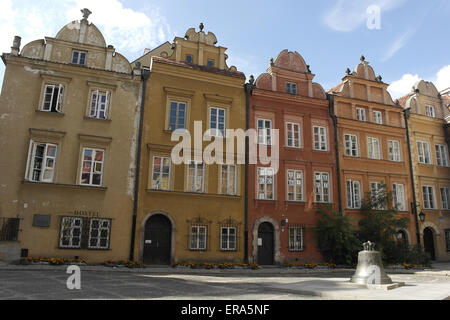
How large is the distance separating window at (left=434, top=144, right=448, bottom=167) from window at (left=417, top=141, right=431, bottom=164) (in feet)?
2.93

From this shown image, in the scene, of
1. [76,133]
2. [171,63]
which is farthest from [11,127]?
[171,63]

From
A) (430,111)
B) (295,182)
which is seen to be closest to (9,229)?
(295,182)

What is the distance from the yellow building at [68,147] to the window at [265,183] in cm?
715

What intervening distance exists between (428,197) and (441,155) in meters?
3.69

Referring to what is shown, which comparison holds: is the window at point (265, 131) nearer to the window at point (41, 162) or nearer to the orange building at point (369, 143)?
the orange building at point (369, 143)

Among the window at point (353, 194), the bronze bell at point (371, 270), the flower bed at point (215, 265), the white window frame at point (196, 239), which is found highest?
the window at point (353, 194)

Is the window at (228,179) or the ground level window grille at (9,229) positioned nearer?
the ground level window grille at (9,229)

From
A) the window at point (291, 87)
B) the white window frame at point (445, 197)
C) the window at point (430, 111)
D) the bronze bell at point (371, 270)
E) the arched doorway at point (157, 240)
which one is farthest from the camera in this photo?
the window at point (430, 111)

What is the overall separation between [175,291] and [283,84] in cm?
1617

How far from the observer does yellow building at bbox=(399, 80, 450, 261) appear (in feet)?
78.6

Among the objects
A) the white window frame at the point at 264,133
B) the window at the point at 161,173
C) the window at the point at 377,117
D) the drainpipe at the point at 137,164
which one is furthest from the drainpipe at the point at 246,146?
the window at the point at 377,117

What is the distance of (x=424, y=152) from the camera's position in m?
25.5

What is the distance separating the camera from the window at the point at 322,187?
21.6 metres

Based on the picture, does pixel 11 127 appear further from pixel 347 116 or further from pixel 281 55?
pixel 347 116
